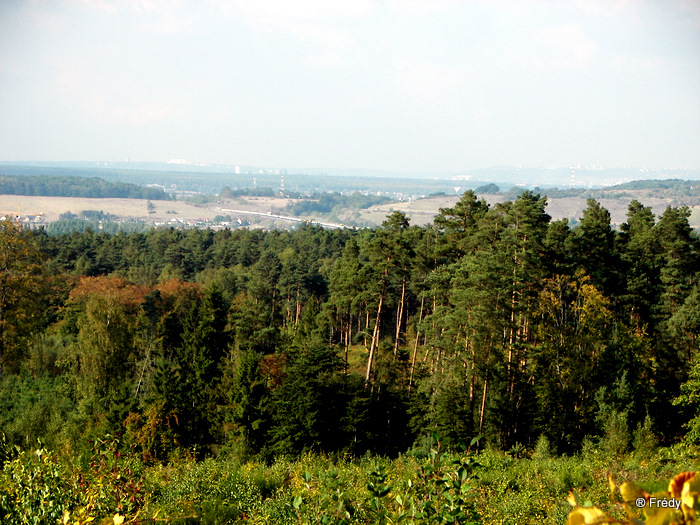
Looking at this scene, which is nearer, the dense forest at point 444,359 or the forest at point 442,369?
the forest at point 442,369

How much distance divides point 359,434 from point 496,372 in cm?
603

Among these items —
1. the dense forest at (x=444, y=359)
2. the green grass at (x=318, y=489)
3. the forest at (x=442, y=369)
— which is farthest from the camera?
the dense forest at (x=444, y=359)

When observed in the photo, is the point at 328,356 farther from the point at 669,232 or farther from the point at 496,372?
the point at 669,232

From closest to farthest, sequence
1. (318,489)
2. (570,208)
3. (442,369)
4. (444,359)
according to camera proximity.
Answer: (318,489)
(444,359)
(442,369)
(570,208)

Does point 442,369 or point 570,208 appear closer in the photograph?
point 442,369

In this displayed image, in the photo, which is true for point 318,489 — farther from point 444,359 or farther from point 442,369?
point 442,369

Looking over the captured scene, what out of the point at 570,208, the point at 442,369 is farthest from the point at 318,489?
the point at 570,208

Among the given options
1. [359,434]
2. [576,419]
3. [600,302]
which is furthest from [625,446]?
[359,434]

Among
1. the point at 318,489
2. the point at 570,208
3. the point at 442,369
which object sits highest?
the point at 570,208

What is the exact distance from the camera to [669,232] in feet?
99.6

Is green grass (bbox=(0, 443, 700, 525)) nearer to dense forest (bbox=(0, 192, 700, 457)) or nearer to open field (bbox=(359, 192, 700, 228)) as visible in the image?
dense forest (bbox=(0, 192, 700, 457))

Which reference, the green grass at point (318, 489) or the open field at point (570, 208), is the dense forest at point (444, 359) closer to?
the green grass at point (318, 489)

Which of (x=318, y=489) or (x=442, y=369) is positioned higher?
(x=318, y=489)

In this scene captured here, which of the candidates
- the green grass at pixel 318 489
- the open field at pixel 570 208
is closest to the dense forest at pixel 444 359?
the green grass at pixel 318 489
